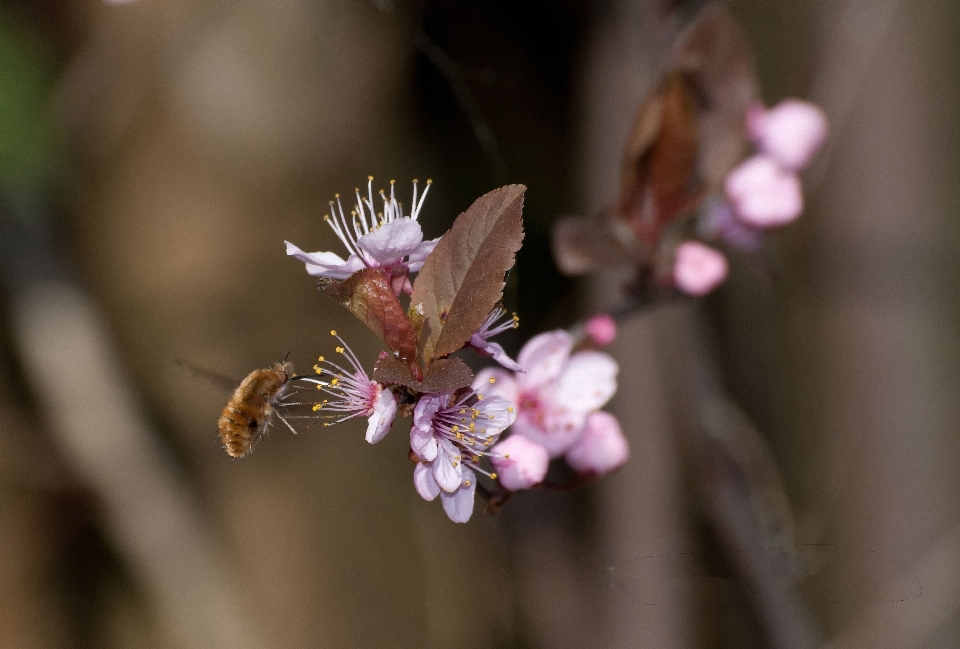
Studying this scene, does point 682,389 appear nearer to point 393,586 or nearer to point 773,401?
point 773,401

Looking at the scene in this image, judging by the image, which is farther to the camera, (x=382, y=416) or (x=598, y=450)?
(x=598, y=450)

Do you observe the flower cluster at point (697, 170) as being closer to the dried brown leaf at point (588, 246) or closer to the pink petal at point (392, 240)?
the dried brown leaf at point (588, 246)

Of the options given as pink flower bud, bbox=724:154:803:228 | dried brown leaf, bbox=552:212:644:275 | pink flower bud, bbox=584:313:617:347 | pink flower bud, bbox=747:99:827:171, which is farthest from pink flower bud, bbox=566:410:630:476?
pink flower bud, bbox=747:99:827:171

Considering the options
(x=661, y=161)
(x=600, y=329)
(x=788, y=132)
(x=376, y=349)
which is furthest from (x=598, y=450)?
(x=376, y=349)

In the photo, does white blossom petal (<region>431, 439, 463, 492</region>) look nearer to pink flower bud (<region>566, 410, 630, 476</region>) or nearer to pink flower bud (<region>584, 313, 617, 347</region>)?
pink flower bud (<region>566, 410, 630, 476</region>)

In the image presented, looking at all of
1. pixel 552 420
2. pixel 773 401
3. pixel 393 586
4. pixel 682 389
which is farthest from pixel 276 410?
pixel 773 401

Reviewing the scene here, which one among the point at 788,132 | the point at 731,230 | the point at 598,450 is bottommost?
the point at 598,450

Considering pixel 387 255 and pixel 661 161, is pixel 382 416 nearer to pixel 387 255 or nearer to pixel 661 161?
pixel 387 255
